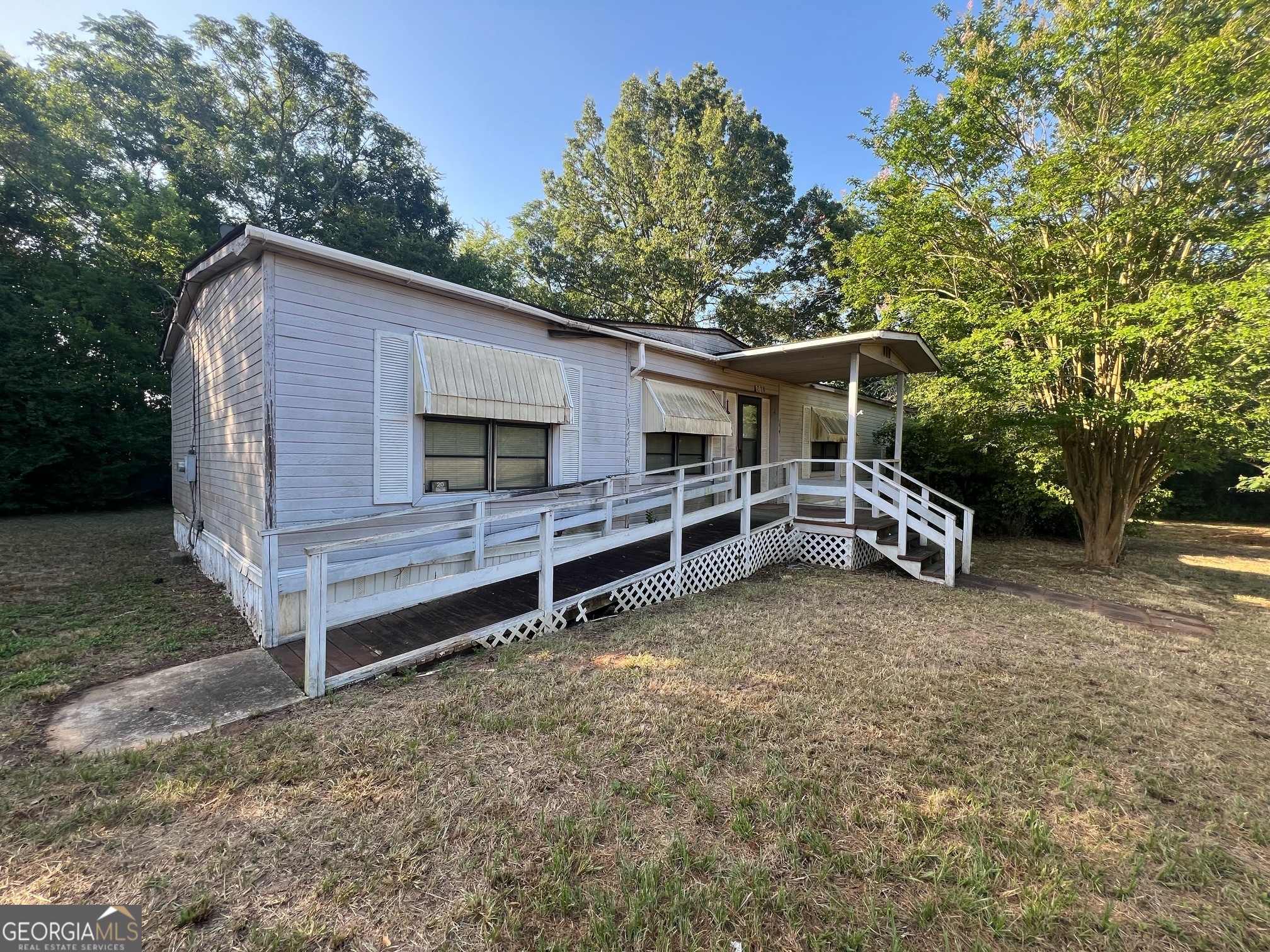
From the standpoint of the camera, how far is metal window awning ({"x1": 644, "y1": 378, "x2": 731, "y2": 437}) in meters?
8.37

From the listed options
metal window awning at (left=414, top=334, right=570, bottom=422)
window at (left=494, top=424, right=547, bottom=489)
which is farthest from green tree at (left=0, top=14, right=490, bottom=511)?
window at (left=494, top=424, right=547, bottom=489)

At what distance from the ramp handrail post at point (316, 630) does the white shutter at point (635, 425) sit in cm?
511

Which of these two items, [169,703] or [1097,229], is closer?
[169,703]

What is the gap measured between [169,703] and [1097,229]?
11924 mm

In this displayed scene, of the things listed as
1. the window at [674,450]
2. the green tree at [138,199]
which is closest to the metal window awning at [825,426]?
the window at [674,450]

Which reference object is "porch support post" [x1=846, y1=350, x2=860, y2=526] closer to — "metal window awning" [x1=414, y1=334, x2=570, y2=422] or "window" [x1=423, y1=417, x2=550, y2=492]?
"metal window awning" [x1=414, y1=334, x2=570, y2=422]

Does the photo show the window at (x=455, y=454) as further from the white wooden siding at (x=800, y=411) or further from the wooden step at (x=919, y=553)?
the white wooden siding at (x=800, y=411)

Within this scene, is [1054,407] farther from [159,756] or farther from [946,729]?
[159,756]

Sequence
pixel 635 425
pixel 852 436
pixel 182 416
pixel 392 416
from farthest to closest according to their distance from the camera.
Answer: pixel 182 416, pixel 635 425, pixel 852 436, pixel 392 416

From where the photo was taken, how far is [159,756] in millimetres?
2861

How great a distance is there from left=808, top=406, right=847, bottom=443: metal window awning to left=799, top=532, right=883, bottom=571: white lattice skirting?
453 cm

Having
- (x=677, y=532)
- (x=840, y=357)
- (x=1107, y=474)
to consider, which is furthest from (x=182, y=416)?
(x=1107, y=474)

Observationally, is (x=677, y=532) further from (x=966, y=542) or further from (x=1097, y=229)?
(x=1097, y=229)

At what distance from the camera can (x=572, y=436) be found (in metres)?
7.37
